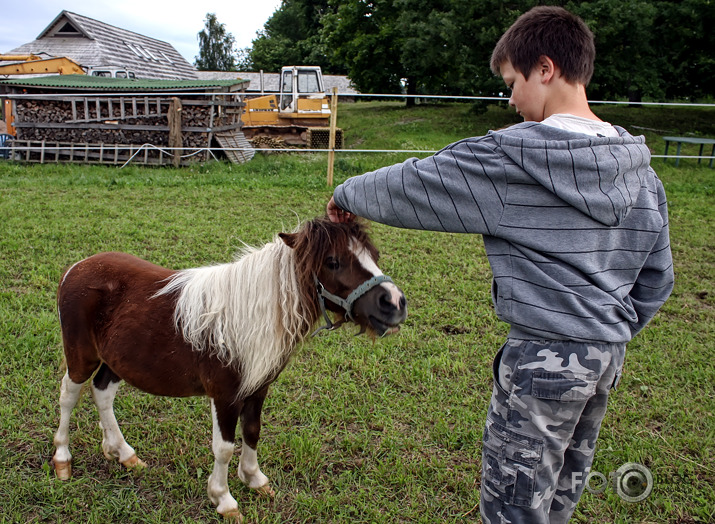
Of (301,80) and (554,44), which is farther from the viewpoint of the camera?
(301,80)

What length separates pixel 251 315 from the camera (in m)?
2.45

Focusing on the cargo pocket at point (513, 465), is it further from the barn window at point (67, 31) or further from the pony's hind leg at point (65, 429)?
the barn window at point (67, 31)

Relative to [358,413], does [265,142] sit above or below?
above

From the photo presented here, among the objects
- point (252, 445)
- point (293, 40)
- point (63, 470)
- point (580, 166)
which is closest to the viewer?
point (580, 166)

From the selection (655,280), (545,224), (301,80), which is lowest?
(655,280)

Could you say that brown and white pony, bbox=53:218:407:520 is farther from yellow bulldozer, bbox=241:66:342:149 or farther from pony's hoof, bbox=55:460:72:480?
yellow bulldozer, bbox=241:66:342:149

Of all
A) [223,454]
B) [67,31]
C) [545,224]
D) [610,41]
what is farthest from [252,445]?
[67,31]

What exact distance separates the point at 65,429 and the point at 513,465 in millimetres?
2558

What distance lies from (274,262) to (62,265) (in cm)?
399

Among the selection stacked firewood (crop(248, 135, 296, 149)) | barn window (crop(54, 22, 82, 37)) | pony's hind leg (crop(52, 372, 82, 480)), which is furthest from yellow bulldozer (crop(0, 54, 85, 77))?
pony's hind leg (crop(52, 372, 82, 480))

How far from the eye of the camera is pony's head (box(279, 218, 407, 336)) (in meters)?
2.12

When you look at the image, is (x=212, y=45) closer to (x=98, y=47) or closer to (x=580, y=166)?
(x=98, y=47)

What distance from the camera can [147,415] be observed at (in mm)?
3395

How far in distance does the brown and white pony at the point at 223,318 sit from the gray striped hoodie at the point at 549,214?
607 millimetres
